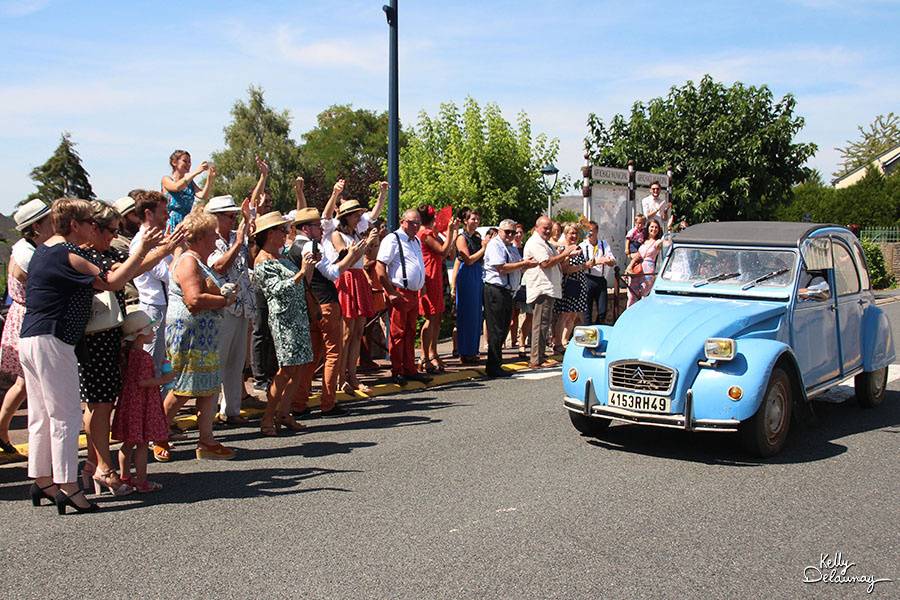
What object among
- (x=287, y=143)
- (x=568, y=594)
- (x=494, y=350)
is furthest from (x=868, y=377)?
(x=287, y=143)

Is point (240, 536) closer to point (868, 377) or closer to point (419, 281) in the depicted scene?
point (419, 281)

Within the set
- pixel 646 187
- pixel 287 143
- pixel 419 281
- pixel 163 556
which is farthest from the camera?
pixel 287 143

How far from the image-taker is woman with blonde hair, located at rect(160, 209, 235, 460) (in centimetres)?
694

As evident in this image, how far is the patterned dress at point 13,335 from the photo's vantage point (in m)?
7.11

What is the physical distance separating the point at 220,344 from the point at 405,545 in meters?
3.05

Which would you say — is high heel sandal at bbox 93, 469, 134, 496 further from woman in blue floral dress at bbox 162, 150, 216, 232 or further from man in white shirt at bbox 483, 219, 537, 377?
man in white shirt at bbox 483, 219, 537, 377

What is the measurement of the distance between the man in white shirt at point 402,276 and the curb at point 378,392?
0.24 metres

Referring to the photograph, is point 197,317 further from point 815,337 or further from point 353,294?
point 815,337

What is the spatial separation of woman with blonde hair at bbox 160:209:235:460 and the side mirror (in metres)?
5.02

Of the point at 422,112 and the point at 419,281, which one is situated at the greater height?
the point at 422,112

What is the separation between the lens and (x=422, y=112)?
51719 mm

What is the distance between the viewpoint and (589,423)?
795cm

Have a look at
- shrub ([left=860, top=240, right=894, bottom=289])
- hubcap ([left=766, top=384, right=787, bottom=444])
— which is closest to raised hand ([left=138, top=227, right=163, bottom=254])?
hubcap ([left=766, top=384, right=787, bottom=444])

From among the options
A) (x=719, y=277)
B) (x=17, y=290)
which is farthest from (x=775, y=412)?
Answer: (x=17, y=290)
